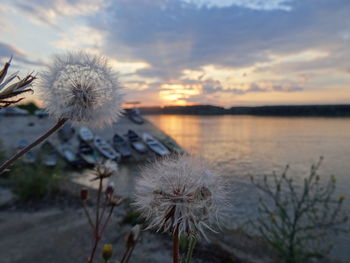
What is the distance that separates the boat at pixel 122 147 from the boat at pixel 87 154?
2.11 metres

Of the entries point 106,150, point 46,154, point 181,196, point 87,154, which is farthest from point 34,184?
point 106,150

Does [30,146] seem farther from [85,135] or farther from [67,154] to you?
[85,135]

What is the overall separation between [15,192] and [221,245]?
6.68 metres

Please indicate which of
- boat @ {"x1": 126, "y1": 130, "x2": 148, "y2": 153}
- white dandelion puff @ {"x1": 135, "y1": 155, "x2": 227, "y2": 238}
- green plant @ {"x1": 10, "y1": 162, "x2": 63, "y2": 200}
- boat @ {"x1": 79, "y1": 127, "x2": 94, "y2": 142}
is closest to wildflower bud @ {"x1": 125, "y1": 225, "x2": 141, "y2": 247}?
white dandelion puff @ {"x1": 135, "y1": 155, "x2": 227, "y2": 238}

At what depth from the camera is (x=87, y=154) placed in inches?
811

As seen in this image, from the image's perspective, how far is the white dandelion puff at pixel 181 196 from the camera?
36.6 inches

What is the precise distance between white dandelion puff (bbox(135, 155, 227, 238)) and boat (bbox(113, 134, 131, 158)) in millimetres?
21465

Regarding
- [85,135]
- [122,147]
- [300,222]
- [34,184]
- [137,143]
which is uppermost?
[34,184]

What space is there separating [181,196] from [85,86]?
790mm

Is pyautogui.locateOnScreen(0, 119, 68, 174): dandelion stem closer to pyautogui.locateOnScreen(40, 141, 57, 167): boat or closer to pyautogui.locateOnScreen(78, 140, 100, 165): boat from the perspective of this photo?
pyautogui.locateOnScreen(40, 141, 57, 167): boat

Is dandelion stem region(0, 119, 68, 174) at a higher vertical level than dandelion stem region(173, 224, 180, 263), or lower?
higher

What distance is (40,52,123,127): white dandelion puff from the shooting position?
1346 mm

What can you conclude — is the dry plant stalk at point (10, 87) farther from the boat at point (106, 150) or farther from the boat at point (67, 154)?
the boat at point (106, 150)

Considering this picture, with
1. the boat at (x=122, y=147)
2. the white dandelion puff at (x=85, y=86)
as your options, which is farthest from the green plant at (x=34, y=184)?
the boat at (x=122, y=147)
